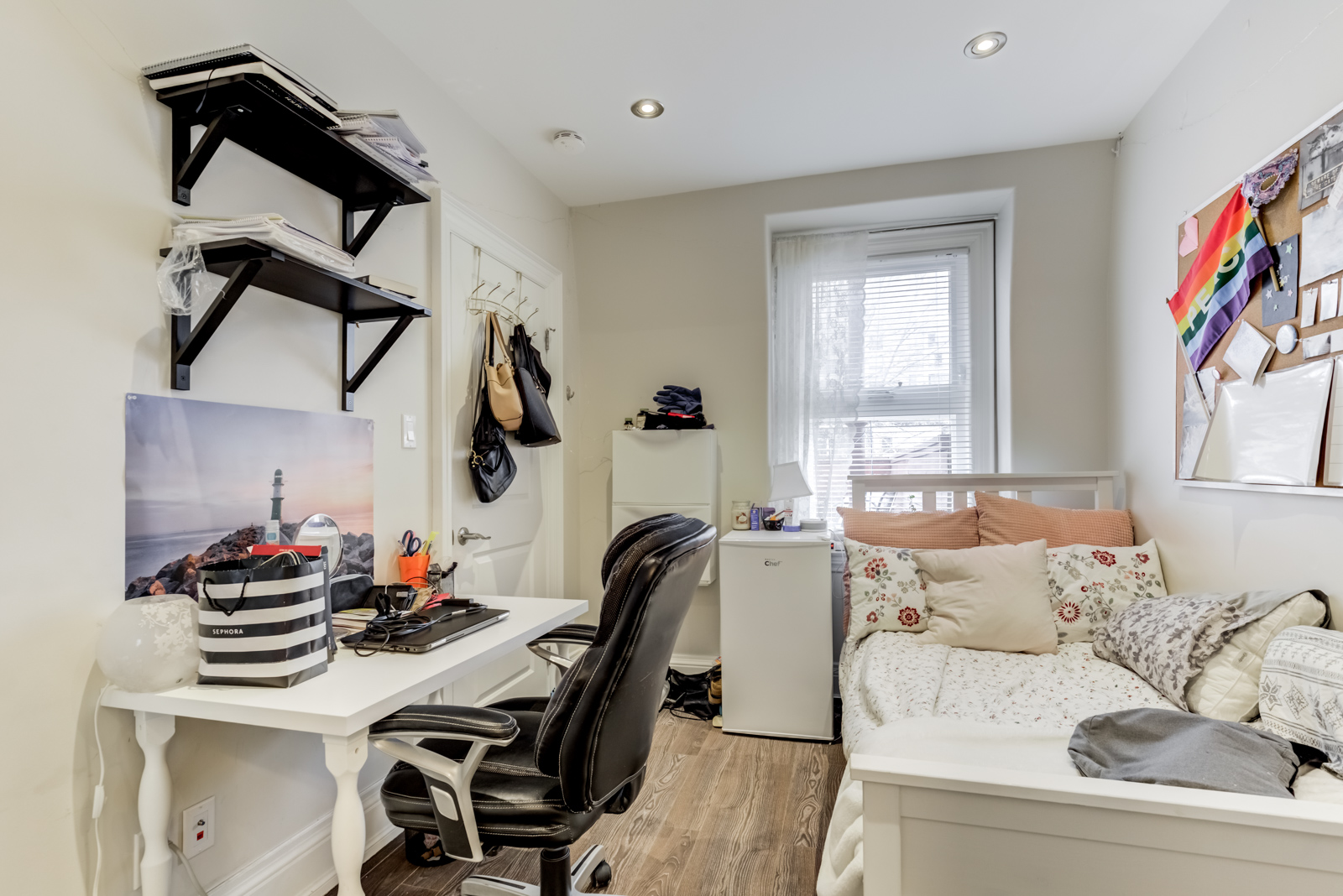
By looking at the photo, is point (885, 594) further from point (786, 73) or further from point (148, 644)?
point (148, 644)

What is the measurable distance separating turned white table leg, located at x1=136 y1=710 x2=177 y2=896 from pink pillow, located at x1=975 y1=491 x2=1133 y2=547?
8.45 ft

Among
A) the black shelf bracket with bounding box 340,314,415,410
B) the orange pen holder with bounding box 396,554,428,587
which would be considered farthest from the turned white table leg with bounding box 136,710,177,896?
the black shelf bracket with bounding box 340,314,415,410

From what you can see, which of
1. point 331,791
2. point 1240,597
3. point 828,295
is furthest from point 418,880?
point 828,295

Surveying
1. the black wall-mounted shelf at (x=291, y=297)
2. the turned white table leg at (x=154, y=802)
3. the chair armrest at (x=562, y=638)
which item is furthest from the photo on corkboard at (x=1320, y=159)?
the turned white table leg at (x=154, y=802)

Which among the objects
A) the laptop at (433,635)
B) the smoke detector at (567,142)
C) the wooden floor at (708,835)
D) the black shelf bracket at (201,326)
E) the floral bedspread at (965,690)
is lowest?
the wooden floor at (708,835)

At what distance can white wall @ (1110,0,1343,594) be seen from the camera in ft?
5.15

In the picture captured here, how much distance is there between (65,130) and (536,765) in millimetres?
1471

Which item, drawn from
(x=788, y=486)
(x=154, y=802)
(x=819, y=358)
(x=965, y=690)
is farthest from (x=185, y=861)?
(x=819, y=358)

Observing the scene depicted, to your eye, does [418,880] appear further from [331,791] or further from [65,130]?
[65,130]

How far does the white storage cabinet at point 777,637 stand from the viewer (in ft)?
8.52

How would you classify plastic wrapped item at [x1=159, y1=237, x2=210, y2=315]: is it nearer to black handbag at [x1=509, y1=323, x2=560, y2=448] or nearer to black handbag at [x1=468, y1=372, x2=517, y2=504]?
black handbag at [x1=468, y1=372, x2=517, y2=504]

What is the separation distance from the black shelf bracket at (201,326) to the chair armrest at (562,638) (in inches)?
39.3

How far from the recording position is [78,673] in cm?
119

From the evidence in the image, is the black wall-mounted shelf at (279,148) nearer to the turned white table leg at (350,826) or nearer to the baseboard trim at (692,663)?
the turned white table leg at (350,826)
